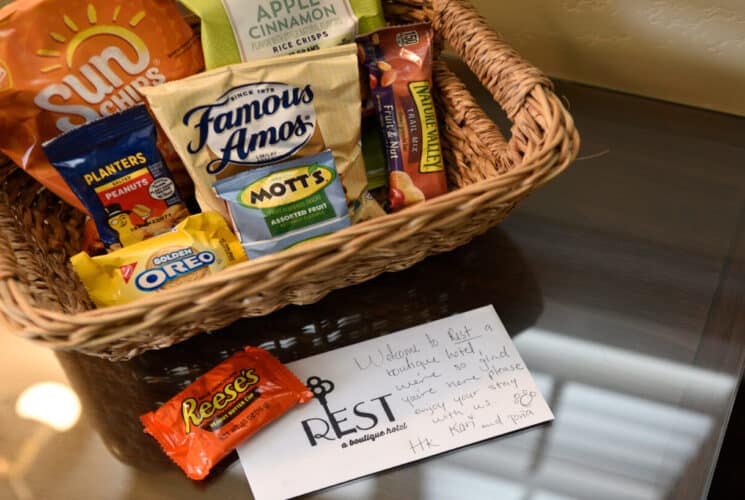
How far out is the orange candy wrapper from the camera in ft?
2.28

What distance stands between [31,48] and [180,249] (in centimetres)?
29

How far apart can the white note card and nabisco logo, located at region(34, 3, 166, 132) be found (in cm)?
40

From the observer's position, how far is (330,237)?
2.15 feet

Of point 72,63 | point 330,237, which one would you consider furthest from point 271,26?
point 330,237

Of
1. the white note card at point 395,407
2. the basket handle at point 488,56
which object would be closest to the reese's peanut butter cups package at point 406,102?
the basket handle at point 488,56

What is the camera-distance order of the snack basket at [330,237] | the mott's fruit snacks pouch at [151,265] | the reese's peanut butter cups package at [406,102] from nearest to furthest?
1. the snack basket at [330,237]
2. the mott's fruit snacks pouch at [151,265]
3. the reese's peanut butter cups package at [406,102]

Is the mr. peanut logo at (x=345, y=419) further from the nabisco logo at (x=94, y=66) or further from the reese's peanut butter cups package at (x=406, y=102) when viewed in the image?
the nabisco logo at (x=94, y=66)

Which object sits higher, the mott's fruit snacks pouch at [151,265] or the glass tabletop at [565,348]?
the mott's fruit snacks pouch at [151,265]

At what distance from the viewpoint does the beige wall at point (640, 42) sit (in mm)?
990

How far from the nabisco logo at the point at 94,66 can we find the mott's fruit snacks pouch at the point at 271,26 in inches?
3.1

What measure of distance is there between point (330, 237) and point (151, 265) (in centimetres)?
24

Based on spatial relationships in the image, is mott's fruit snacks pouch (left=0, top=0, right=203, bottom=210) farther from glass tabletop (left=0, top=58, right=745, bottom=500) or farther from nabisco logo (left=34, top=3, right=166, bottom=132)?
glass tabletop (left=0, top=58, right=745, bottom=500)

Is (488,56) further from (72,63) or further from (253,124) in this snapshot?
(72,63)

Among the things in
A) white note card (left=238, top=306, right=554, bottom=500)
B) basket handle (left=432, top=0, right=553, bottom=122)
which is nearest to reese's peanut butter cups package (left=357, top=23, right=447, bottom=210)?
basket handle (left=432, top=0, right=553, bottom=122)
